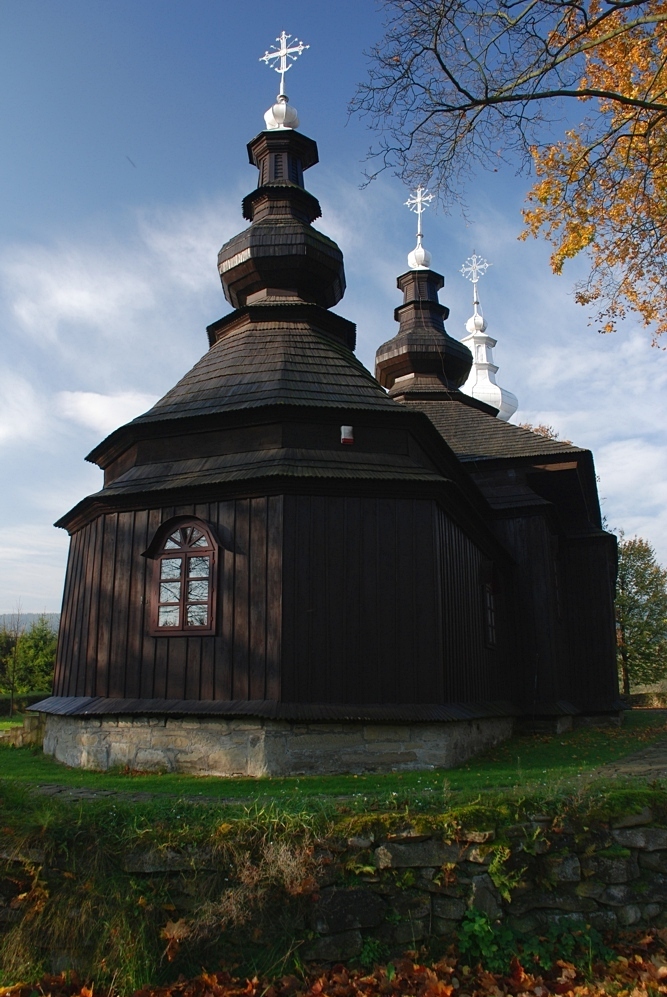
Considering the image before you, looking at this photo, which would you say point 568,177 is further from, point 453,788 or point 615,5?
point 453,788

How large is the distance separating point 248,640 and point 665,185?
792cm

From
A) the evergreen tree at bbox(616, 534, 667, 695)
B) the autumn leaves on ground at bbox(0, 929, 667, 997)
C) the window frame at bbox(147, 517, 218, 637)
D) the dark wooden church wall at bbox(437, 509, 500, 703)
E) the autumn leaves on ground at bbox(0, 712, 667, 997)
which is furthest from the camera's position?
→ the evergreen tree at bbox(616, 534, 667, 695)

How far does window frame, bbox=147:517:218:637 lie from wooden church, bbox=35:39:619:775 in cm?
3

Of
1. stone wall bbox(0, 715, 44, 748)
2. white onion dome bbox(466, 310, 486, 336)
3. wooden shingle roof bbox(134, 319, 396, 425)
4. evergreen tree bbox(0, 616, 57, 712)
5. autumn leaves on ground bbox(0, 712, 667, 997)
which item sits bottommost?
autumn leaves on ground bbox(0, 712, 667, 997)

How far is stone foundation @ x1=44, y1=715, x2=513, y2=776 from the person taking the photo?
9117 mm

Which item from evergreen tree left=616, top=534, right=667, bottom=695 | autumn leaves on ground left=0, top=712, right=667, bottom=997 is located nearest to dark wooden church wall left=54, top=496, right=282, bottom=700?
autumn leaves on ground left=0, top=712, right=667, bottom=997

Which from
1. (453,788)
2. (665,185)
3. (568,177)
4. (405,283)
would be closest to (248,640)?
(453,788)

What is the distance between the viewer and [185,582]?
10.3m

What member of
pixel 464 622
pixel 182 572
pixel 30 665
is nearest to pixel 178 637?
pixel 182 572

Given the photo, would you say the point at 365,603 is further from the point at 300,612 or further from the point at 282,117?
the point at 282,117

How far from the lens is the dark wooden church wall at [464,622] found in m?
10.8

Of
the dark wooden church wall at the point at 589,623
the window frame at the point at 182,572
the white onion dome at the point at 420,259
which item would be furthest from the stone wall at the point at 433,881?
the white onion dome at the point at 420,259

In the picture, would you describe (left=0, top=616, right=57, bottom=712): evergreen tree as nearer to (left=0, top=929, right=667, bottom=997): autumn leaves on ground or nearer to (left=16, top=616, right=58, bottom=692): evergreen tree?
(left=16, top=616, right=58, bottom=692): evergreen tree

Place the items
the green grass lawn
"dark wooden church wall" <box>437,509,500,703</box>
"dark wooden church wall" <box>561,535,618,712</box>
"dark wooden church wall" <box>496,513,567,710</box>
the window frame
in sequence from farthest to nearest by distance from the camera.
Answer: "dark wooden church wall" <box>561,535,618,712</box> → "dark wooden church wall" <box>496,513,567,710</box> → "dark wooden church wall" <box>437,509,500,703</box> → the window frame → the green grass lawn
